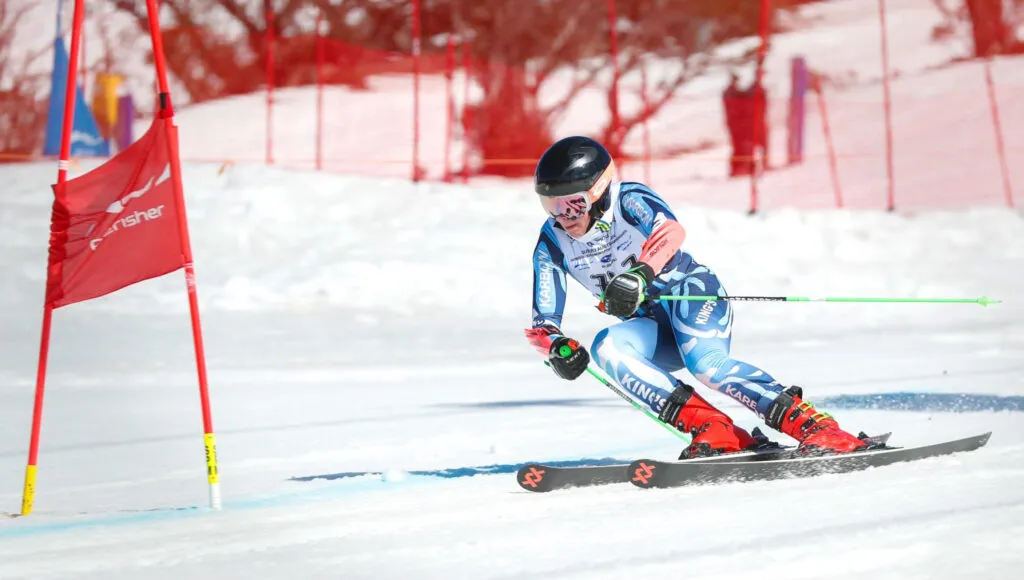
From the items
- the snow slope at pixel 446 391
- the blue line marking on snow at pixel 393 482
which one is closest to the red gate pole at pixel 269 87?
the snow slope at pixel 446 391

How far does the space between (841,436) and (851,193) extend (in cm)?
1471

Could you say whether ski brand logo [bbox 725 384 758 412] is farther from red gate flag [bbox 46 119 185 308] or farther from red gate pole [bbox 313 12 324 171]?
red gate pole [bbox 313 12 324 171]

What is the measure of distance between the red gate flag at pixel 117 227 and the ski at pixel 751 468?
194 cm

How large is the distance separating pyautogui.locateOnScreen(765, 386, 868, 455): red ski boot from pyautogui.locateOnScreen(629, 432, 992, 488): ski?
1.9 inches

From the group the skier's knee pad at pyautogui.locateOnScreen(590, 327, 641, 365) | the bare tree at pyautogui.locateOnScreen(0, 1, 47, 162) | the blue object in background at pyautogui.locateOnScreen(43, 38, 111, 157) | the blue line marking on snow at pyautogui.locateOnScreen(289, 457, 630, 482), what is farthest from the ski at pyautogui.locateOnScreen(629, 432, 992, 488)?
the bare tree at pyautogui.locateOnScreen(0, 1, 47, 162)

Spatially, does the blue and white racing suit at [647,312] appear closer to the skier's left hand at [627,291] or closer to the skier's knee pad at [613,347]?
the skier's knee pad at [613,347]

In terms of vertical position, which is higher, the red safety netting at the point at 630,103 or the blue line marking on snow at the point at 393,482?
the red safety netting at the point at 630,103

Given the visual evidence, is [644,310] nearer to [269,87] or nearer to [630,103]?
[269,87]

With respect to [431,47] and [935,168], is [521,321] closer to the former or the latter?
[431,47]

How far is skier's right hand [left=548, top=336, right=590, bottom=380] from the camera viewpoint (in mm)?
4949

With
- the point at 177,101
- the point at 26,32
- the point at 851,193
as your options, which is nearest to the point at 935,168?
the point at 851,193

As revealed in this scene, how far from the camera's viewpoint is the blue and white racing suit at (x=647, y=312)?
5.06m

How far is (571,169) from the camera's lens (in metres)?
4.93

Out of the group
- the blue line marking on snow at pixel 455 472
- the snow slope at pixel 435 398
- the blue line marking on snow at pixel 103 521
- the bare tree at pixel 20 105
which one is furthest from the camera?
the bare tree at pixel 20 105
